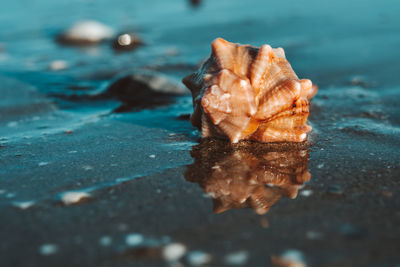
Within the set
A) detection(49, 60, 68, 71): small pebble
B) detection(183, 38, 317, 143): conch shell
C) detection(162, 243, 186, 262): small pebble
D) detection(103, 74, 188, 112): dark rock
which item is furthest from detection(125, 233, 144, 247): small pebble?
detection(49, 60, 68, 71): small pebble

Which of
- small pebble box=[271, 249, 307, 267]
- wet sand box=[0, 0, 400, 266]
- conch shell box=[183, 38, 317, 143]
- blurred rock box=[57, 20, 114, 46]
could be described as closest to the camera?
small pebble box=[271, 249, 307, 267]

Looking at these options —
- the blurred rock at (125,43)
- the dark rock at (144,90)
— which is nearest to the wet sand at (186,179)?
the dark rock at (144,90)

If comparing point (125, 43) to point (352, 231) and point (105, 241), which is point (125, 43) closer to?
point (105, 241)

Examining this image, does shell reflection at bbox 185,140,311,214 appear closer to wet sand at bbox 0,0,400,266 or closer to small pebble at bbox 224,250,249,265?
wet sand at bbox 0,0,400,266

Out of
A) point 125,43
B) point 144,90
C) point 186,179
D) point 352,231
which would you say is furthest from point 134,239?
point 125,43

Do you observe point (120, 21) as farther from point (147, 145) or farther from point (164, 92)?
point (147, 145)

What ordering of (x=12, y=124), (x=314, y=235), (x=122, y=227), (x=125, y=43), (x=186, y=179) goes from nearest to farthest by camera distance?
(x=314, y=235) → (x=122, y=227) → (x=186, y=179) → (x=12, y=124) → (x=125, y=43)
